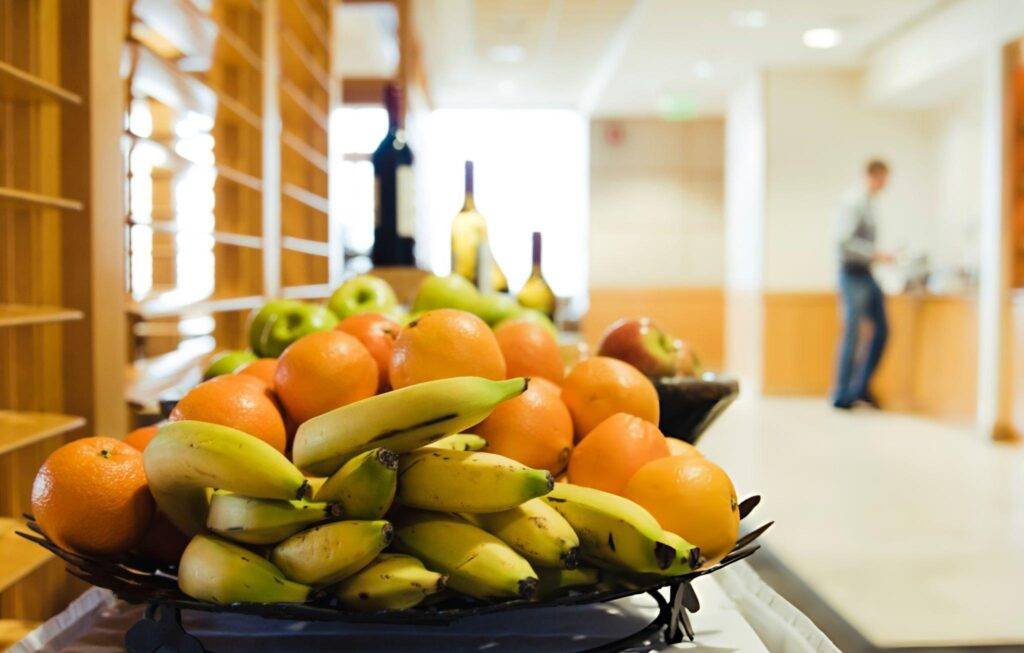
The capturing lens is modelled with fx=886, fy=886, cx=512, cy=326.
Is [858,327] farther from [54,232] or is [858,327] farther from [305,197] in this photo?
[54,232]

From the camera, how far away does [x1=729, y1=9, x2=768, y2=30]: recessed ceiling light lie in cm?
620

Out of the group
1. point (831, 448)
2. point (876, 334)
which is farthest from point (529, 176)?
point (831, 448)

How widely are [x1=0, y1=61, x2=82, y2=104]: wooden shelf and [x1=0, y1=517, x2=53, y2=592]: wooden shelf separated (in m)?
0.55

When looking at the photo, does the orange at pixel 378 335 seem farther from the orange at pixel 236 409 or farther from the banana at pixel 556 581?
the banana at pixel 556 581

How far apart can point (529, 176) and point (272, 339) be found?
1080cm

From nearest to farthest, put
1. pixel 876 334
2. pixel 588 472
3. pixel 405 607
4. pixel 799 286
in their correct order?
pixel 405 607 < pixel 588 472 < pixel 876 334 < pixel 799 286

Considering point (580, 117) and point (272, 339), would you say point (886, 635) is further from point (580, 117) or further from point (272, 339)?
point (580, 117)

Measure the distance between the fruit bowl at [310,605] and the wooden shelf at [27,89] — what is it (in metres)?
0.60

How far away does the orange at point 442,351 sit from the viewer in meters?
0.75

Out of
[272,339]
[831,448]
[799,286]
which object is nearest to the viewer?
[272,339]

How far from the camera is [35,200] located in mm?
1099

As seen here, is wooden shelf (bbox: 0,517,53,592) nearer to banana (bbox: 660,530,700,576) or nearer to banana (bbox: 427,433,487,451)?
banana (bbox: 427,433,487,451)

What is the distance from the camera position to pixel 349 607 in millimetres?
597

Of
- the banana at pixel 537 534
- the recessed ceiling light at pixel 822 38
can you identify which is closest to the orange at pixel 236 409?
the banana at pixel 537 534
